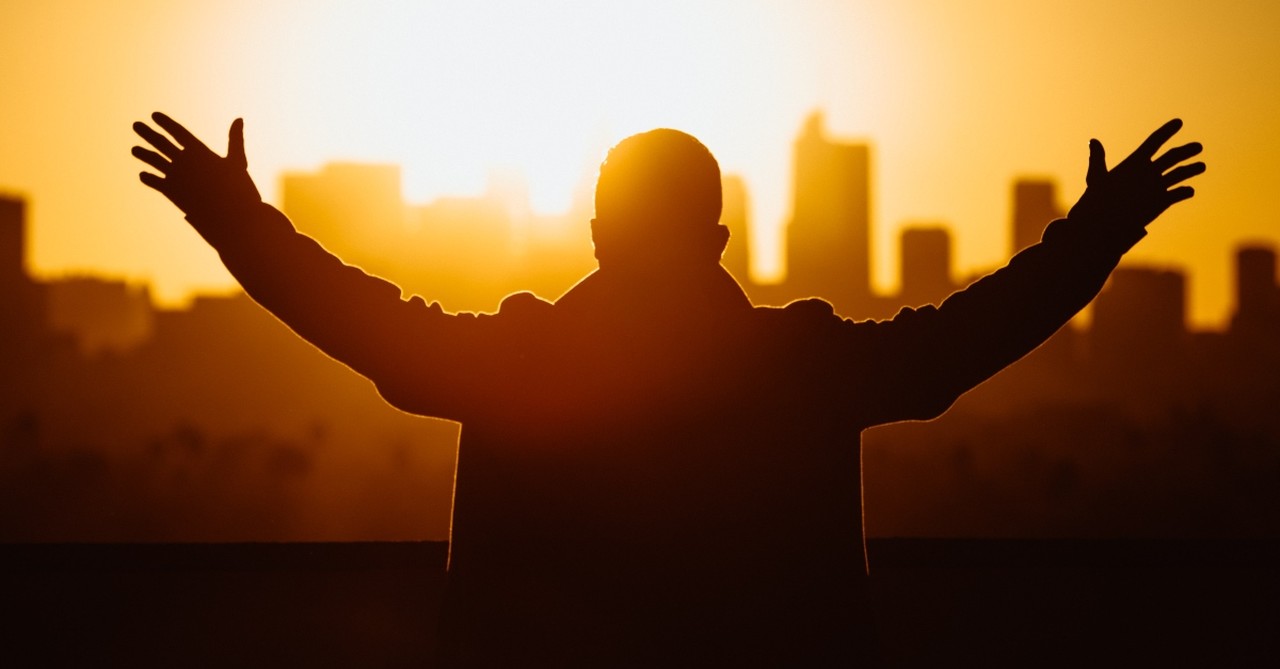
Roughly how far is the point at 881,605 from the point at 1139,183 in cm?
1247

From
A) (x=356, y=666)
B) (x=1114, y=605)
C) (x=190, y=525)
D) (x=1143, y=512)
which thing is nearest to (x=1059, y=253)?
(x=356, y=666)

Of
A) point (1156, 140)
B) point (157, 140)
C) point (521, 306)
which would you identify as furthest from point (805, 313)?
point (157, 140)

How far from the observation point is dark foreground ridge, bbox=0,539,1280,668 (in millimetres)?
12797

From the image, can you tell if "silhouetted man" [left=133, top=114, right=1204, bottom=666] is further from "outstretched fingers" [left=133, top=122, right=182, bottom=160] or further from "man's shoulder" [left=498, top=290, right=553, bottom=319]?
"outstretched fingers" [left=133, top=122, right=182, bottom=160]

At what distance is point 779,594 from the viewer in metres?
2.72

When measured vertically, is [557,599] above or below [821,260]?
below

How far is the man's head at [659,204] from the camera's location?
8.87 ft

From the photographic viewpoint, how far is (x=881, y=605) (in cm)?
1509

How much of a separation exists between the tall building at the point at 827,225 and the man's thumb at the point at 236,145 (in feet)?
577

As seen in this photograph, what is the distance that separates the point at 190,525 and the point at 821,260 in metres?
79.2

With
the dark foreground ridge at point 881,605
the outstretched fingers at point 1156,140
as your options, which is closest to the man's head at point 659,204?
the outstretched fingers at point 1156,140

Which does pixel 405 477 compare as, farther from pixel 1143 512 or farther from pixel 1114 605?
pixel 1114 605

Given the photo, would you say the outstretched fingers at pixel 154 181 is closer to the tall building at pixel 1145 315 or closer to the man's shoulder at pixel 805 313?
the man's shoulder at pixel 805 313

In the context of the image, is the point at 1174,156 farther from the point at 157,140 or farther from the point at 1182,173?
the point at 157,140
